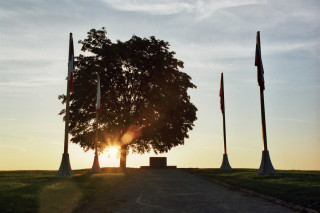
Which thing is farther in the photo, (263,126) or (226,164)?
(226,164)

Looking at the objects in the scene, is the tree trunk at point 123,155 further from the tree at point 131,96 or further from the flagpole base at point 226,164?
the flagpole base at point 226,164

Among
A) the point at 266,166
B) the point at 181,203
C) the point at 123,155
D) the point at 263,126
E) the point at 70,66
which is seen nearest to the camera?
the point at 181,203

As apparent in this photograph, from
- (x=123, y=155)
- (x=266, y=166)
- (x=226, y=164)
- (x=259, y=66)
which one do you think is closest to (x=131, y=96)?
(x=123, y=155)

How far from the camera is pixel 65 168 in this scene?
2438 centimetres

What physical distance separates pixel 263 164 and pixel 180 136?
1709 centimetres

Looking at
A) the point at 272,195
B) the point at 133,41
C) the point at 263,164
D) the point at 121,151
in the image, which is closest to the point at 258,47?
the point at 263,164

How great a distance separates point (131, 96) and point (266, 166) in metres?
20.9

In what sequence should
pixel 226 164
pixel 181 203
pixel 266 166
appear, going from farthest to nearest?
pixel 226 164
pixel 266 166
pixel 181 203

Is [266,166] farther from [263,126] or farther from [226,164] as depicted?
[226,164]

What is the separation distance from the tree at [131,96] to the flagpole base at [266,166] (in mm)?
15472

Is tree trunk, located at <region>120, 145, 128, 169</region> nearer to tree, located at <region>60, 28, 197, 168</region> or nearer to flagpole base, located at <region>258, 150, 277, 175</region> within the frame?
tree, located at <region>60, 28, 197, 168</region>

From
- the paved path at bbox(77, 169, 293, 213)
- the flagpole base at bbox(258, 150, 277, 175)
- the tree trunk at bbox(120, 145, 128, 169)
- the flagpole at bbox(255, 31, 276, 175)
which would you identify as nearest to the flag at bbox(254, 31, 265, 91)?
the flagpole at bbox(255, 31, 276, 175)

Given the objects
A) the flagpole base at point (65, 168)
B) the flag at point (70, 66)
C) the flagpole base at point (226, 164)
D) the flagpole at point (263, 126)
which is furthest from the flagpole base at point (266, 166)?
the flag at point (70, 66)

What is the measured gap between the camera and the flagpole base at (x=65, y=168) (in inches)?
950
